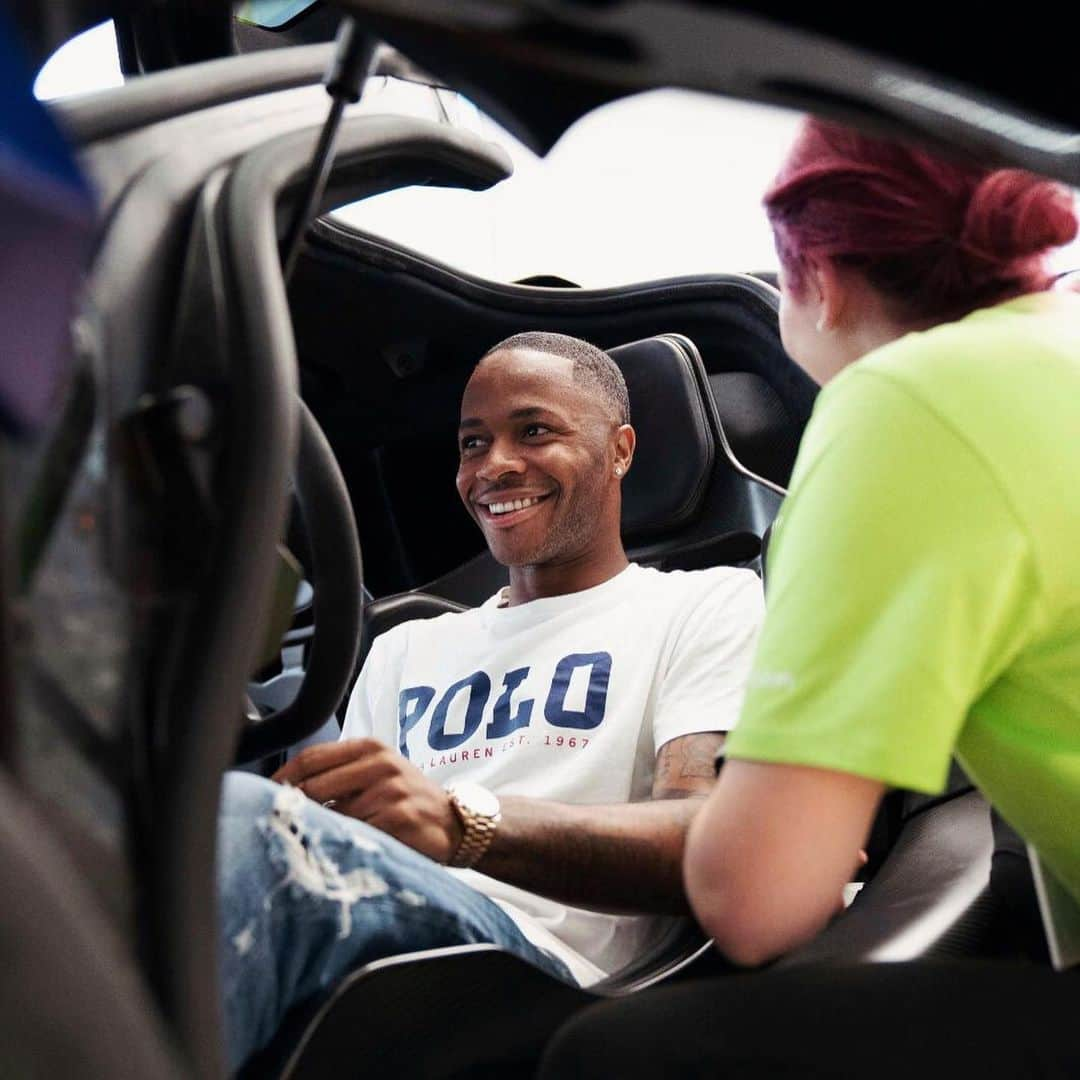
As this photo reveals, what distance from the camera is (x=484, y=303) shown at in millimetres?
2311

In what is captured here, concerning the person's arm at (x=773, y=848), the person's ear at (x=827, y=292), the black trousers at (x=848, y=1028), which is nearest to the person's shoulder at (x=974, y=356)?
the person's ear at (x=827, y=292)

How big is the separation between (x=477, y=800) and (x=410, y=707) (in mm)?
536

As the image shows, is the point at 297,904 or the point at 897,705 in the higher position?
the point at 897,705

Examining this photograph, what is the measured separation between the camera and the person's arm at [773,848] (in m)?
0.86

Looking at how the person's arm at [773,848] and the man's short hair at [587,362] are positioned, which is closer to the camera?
the person's arm at [773,848]

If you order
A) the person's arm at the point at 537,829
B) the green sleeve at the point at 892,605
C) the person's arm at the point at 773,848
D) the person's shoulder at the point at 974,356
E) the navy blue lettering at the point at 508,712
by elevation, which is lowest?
the navy blue lettering at the point at 508,712

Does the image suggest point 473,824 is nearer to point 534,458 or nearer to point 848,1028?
point 848,1028

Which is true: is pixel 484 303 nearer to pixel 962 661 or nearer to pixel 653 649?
pixel 653 649

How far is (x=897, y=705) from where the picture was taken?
83cm

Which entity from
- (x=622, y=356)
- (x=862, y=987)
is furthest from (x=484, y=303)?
(x=862, y=987)

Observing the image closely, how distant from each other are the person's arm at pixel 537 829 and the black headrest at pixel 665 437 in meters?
0.70

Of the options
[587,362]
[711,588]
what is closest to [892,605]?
[711,588]

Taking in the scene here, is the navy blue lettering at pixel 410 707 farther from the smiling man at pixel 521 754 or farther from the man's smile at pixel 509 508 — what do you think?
the man's smile at pixel 509 508

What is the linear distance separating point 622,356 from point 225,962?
1.36 meters
